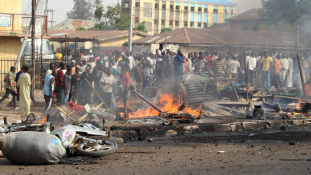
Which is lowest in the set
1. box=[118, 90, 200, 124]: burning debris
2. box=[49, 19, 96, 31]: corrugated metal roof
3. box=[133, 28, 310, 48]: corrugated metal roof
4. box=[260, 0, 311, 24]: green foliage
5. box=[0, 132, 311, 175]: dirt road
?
box=[0, 132, 311, 175]: dirt road

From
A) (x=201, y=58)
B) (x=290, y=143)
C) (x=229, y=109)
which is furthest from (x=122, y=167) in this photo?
(x=201, y=58)

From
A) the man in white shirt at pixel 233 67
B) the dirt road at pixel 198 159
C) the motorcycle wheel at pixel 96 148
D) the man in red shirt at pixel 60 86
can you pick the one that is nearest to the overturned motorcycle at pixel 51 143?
the motorcycle wheel at pixel 96 148

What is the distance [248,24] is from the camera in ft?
150

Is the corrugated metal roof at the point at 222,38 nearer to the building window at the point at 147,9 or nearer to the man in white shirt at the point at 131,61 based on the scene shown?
the man in white shirt at the point at 131,61

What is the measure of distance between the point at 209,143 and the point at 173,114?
8.13ft

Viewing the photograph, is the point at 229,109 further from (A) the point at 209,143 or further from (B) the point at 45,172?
(B) the point at 45,172

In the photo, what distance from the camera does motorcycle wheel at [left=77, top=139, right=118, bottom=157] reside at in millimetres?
6785

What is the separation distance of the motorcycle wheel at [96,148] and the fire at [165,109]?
16.0ft

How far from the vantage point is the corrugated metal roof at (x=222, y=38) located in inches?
1138

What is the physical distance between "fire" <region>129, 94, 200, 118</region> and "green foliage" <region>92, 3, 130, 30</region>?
134 feet

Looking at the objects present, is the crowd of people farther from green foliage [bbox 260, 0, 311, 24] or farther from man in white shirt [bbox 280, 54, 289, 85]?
green foliage [bbox 260, 0, 311, 24]

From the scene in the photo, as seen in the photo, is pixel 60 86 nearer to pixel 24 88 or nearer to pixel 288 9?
pixel 24 88

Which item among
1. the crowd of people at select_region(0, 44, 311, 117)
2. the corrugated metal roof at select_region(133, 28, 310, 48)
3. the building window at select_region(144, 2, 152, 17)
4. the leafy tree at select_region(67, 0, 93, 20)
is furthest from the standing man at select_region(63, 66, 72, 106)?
the leafy tree at select_region(67, 0, 93, 20)

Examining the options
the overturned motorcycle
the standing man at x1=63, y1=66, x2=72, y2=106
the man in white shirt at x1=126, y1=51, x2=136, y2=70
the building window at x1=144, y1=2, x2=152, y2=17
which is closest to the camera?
the overturned motorcycle
